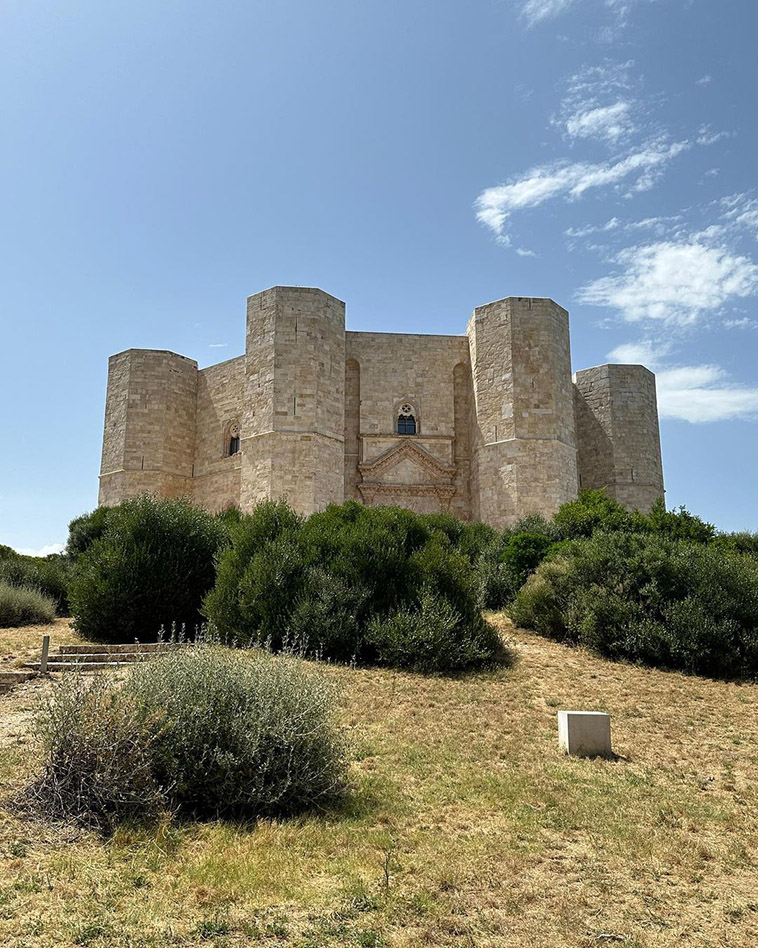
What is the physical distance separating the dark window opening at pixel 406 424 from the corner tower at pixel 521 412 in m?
2.26

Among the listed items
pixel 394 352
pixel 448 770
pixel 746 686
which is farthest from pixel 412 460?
pixel 448 770

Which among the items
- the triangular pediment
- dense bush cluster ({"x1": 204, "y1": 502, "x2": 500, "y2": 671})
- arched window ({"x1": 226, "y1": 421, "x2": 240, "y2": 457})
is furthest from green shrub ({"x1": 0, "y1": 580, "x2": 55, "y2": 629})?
the triangular pediment

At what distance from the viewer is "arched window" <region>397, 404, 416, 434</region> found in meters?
24.2

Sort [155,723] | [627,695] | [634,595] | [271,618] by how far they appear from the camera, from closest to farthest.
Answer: [155,723]
[627,695]
[271,618]
[634,595]

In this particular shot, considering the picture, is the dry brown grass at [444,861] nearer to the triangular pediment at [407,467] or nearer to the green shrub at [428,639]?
the green shrub at [428,639]

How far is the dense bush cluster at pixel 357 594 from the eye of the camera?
30.7 feet

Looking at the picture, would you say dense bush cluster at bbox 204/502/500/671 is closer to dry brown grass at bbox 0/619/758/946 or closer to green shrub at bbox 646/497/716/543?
dry brown grass at bbox 0/619/758/946

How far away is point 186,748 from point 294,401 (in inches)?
687

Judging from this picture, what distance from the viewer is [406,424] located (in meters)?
24.2

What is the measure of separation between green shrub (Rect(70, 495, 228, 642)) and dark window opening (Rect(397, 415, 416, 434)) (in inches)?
476

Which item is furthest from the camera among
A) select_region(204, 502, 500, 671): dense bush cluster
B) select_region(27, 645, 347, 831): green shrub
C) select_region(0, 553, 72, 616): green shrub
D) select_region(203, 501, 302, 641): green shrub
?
select_region(0, 553, 72, 616): green shrub

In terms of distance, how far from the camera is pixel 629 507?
82.4 feet

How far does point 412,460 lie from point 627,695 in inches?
619

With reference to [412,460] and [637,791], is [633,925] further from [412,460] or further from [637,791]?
[412,460]
